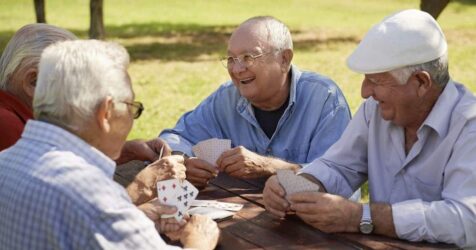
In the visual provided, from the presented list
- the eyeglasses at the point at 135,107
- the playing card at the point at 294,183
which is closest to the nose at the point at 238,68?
the playing card at the point at 294,183

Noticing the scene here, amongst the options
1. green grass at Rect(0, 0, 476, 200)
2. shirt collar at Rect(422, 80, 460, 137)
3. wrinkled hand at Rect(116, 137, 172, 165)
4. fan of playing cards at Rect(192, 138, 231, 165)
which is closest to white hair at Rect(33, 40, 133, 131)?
shirt collar at Rect(422, 80, 460, 137)

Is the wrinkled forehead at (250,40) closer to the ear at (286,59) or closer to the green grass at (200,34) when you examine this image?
the ear at (286,59)

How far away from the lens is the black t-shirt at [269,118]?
4.20 meters

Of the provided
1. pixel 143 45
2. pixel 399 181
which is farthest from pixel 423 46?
pixel 143 45

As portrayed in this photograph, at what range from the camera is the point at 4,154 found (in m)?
2.35

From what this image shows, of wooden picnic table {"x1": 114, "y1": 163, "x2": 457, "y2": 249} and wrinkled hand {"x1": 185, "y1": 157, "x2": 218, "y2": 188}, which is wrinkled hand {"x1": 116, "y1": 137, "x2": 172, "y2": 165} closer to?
wrinkled hand {"x1": 185, "y1": 157, "x2": 218, "y2": 188}

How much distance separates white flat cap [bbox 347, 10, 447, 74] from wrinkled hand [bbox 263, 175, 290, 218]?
58 cm

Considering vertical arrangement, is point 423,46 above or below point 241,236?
above

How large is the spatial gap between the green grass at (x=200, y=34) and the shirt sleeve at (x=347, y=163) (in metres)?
5.39

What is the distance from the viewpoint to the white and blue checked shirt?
213 cm

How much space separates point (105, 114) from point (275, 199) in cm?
106

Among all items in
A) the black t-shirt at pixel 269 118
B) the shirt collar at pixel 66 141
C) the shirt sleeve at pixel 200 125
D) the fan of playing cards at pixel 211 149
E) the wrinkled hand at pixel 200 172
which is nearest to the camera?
the shirt collar at pixel 66 141

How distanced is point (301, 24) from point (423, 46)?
57.9 feet

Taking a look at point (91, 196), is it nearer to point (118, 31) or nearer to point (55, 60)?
point (55, 60)
